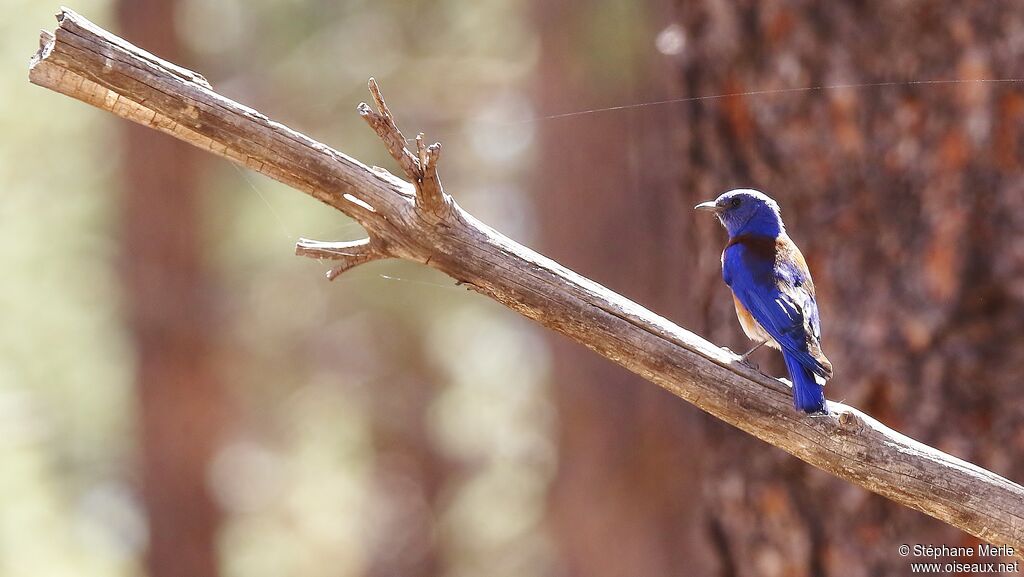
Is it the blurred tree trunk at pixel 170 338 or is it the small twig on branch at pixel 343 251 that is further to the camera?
the blurred tree trunk at pixel 170 338

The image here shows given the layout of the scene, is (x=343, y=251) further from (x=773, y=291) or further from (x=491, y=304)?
(x=491, y=304)

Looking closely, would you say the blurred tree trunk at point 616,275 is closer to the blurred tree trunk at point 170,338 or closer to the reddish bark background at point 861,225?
the reddish bark background at point 861,225

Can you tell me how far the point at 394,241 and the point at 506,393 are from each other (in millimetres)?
14470

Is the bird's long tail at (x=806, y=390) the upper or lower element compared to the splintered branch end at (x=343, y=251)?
lower

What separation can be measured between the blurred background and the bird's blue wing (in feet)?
3.57

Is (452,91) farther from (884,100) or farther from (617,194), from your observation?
(884,100)

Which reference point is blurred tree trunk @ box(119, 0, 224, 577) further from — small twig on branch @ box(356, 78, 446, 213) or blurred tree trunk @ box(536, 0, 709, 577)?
small twig on branch @ box(356, 78, 446, 213)

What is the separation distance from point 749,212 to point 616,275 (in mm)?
1839

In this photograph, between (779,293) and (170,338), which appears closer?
(779,293)

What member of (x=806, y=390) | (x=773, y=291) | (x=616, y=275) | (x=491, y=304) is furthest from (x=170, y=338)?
(x=491, y=304)

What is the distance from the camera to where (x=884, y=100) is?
14.6ft

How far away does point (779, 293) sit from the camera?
10.7ft

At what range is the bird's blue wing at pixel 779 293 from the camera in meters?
3.02

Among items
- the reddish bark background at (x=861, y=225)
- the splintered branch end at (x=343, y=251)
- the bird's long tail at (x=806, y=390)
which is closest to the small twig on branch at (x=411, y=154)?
the splintered branch end at (x=343, y=251)
